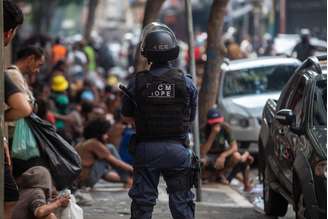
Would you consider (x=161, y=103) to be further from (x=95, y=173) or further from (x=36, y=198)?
(x=95, y=173)

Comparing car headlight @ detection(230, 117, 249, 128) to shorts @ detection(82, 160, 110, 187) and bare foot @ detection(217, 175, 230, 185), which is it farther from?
shorts @ detection(82, 160, 110, 187)

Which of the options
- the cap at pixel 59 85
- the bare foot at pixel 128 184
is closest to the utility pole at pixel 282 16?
the cap at pixel 59 85

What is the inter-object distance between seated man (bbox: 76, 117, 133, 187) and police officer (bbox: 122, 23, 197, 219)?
4213 millimetres

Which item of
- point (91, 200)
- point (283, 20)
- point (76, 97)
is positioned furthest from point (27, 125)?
point (283, 20)

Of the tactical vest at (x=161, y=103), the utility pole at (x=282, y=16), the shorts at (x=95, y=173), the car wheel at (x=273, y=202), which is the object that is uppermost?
the tactical vest at (x=161, y=103)

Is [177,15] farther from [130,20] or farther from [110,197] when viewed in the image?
[110,197]

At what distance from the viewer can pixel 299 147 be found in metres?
8.70

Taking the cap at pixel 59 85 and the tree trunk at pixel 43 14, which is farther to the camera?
the tree trunk at pixel 43 14

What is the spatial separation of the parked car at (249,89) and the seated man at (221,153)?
2.31 metres

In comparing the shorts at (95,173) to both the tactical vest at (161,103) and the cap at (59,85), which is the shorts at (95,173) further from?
the cap at (59,85)

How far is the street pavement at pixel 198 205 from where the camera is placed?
1037 centimetres

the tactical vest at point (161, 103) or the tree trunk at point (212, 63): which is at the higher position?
the tactical vest at point (161, 103)

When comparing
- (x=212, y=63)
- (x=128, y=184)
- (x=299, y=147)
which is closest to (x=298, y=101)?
(x=299, y=147)

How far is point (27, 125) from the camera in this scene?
808 cm
